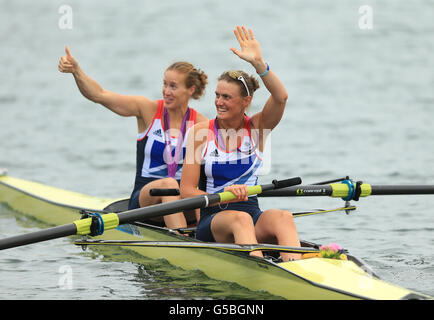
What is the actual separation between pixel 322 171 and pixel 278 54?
36.8 feet

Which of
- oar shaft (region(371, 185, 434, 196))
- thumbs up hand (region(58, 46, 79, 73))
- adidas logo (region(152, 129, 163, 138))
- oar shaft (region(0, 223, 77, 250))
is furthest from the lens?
adidas logo (region(152, 129, 163, 138))

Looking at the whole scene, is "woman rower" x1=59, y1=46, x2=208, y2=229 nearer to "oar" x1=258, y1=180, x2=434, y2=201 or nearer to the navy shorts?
the navy shorts

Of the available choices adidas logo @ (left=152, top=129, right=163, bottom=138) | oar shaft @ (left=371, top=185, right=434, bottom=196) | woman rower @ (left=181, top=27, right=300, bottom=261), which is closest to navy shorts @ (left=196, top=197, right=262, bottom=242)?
woman rower @ (left=181, top=27, right=300, bottom=261)

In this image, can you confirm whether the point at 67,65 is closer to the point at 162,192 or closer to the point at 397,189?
the point at 162,192

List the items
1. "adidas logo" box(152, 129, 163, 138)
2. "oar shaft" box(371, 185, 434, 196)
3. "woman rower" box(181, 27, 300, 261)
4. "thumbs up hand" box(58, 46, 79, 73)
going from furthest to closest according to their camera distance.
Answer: "adidas logo" box(152, 129, 163, 138) < "thumbs up hand" box(58, 46, 79, 73) < "oar shaft" box(371, 185, 434, 196) < "woman rower" box(181, 27, 300, 261)

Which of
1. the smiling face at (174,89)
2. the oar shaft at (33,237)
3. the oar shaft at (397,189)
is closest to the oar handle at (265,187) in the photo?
the oar shaft at (397,189)

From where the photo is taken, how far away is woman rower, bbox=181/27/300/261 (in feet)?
21.3

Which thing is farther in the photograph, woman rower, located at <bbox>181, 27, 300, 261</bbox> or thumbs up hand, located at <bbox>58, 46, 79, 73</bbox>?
thumbs up hand, located at <bbox>58, 46, 79, 73</bbox>

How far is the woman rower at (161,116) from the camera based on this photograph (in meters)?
7.88

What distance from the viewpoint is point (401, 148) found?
14.8 m

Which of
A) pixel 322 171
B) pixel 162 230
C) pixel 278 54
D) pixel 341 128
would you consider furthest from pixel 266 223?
pixel 278 54

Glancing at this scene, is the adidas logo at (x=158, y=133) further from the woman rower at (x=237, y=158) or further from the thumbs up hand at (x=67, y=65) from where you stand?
the woman rower at (x=237, y=158)
